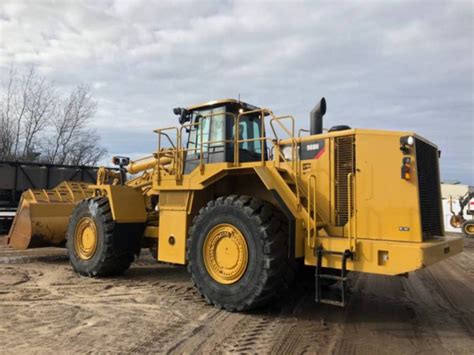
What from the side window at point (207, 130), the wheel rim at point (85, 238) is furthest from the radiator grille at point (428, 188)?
the wheel rim at point (85, 238)

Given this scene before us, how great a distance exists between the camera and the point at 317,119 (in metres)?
6.64

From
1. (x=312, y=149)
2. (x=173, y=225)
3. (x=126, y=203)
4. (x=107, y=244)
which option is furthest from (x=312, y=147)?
(x=107, y=244)

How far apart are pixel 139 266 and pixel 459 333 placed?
6.54 m

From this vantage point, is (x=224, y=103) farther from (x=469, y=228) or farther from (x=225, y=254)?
(x=469, y=228)

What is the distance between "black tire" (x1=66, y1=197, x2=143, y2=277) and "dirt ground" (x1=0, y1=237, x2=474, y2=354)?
256mm

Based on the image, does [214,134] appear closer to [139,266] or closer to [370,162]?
[370,162]

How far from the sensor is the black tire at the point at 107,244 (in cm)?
812

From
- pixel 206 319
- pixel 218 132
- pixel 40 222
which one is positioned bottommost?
pixel 206 319

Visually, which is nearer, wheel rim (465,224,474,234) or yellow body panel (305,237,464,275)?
yellow body panel (305,237,464,275)

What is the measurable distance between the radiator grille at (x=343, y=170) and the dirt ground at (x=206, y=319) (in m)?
1.36

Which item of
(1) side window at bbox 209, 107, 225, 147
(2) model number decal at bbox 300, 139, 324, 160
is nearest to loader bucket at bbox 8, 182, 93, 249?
(1) side window at bbox 209, 107, 225, 147

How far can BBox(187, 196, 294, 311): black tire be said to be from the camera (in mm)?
5676

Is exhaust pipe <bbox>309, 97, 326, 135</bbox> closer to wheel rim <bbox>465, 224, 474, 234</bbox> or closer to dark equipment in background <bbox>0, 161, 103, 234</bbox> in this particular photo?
dark equipment in background <bbox>0, 161, 103, 234</bbox>

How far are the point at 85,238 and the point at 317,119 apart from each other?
16.3 feet
